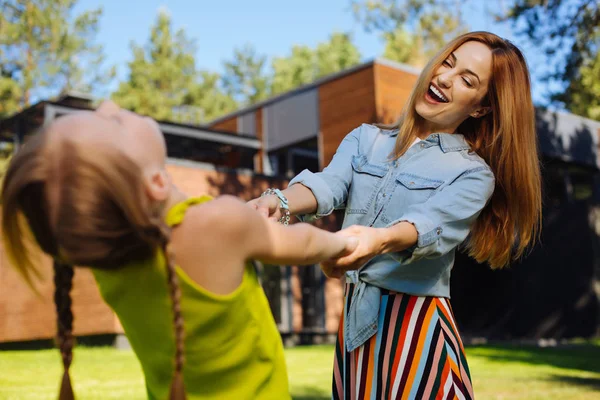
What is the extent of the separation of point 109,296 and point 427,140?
1430 millimetres

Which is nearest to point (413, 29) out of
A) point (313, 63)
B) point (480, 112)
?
point (313, 63)

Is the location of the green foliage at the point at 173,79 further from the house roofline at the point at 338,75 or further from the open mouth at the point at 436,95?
the open mouth at the point at 436,95

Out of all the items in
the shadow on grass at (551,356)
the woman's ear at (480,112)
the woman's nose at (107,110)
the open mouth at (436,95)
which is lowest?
the shadow on grass at (551,356)

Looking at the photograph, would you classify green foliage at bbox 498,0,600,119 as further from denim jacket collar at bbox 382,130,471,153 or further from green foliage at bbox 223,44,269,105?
green foliage at bbox 223,44,269,105

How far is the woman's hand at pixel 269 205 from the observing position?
2.34 m

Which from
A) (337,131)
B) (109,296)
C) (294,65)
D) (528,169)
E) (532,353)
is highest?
(294,65)

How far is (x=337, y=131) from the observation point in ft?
69.7

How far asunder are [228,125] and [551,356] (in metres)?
14.8

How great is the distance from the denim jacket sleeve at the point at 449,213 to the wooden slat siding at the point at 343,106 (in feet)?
57.3

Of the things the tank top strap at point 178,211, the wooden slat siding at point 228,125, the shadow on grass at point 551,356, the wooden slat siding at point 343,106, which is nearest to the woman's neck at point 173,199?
the tank top strap at point 178,211

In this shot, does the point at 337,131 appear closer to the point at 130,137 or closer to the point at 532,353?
the point at 532,353

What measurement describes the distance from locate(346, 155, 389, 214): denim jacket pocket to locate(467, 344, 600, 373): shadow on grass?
9.99m

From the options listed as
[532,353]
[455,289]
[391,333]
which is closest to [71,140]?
[391,333]

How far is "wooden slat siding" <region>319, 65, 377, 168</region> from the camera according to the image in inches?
798
